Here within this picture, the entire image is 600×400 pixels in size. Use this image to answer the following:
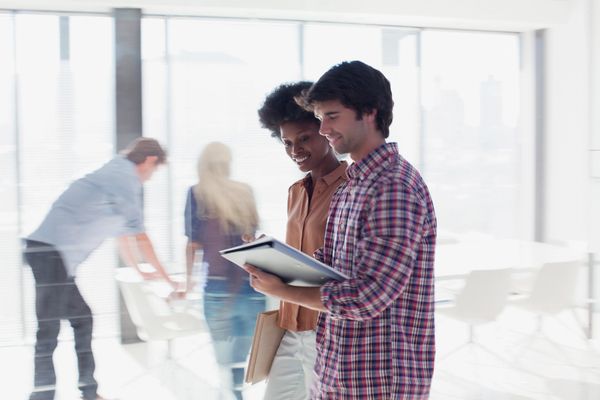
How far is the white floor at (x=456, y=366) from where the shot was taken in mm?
3584

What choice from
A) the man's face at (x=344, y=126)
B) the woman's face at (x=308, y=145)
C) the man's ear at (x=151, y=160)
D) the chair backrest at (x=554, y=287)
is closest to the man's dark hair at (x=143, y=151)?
the man's ear at (x=151, y=160)

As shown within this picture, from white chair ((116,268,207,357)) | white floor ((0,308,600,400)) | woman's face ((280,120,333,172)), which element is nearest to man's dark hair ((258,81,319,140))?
woman's face ((280,120,333,172))

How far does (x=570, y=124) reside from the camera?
439 cm

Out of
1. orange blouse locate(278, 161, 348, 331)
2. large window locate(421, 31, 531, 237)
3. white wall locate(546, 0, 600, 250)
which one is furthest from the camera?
white wall locate(546, 0, 600, 250)

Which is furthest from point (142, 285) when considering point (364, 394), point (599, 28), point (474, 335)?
point (599, 28)

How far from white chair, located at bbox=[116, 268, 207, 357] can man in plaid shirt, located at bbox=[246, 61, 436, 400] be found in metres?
2.07

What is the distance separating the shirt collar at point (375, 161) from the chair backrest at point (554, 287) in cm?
314

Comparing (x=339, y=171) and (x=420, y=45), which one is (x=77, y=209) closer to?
(x=339, y=171)

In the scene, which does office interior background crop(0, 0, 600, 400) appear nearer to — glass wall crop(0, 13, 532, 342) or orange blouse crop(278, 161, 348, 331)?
glass wall crop(0, 13, 532, 342)

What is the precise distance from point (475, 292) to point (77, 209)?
232cm

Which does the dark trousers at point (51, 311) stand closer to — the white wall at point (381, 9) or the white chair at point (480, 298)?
the white wall at point (381, 9)

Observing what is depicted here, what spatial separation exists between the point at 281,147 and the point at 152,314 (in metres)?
1.10

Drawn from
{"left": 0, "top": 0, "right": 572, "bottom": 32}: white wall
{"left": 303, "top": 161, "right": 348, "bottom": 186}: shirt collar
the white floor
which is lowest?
the white floor

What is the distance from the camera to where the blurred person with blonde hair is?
3.56 m
